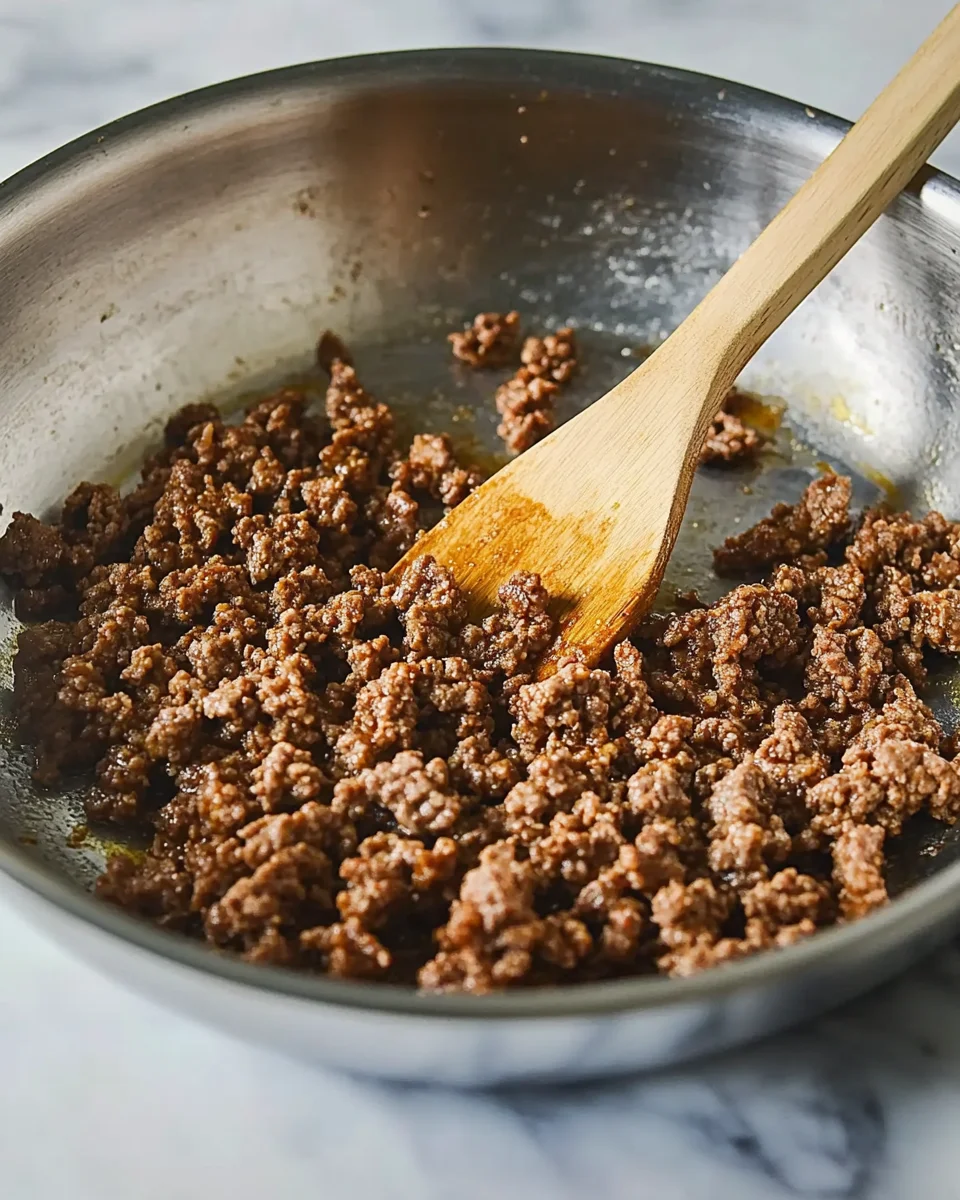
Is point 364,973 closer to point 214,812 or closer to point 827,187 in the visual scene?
point 214,812

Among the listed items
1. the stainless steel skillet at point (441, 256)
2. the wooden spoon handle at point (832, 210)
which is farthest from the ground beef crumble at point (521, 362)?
the wooden spoon handle at point (832, 210)

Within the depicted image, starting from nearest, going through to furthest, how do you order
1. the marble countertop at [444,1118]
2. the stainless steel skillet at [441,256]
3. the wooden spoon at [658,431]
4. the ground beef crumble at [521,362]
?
1. the marble countertop at [444,1118]
2. the wooden spoon at [658,431]
3. the stainless steel skillet at [441,256]
4. the ground beef crumble at [521,362]

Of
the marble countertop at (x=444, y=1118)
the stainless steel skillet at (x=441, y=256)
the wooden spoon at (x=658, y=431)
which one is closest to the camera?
the marble countertop at (x=444, y=1118)

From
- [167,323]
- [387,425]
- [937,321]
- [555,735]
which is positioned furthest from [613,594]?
[167,323]

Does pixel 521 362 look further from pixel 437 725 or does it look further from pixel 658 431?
pixel 437 725

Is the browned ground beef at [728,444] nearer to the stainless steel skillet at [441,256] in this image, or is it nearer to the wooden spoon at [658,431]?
the stainless steel skillet at [441,256]

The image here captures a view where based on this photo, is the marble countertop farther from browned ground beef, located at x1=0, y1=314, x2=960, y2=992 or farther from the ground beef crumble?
the ground beef crumble
